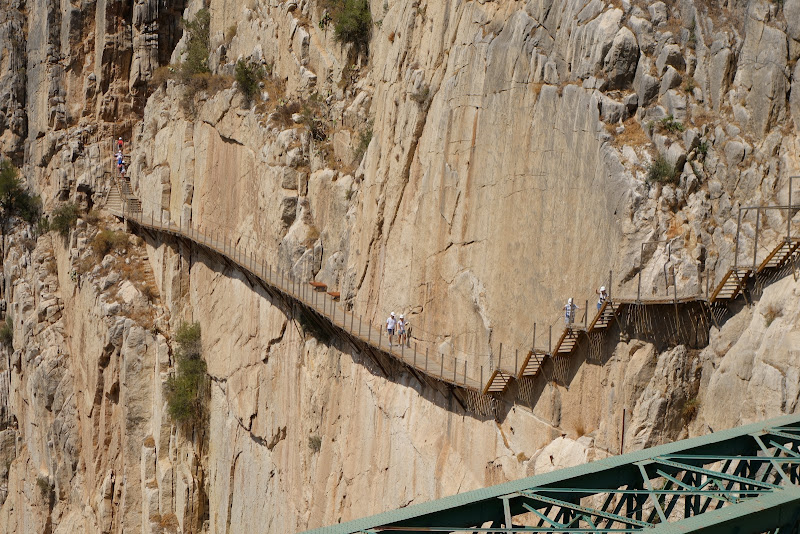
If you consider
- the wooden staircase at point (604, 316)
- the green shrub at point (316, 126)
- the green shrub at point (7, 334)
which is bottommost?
the wooden staircase at point (604, 316)

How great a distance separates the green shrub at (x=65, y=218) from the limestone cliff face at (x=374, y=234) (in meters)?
0.96

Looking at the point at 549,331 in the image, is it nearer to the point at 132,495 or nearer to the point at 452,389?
the point at 452,389

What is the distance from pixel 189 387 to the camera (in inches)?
1506

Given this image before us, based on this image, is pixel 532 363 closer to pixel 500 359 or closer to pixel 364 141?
pixel 500 359

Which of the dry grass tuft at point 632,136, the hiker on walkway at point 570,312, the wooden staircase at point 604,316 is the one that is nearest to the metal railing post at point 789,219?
the dry grass tuft at point 632,136

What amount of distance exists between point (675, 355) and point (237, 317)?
21487 mm

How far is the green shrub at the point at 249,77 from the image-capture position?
1443 inches

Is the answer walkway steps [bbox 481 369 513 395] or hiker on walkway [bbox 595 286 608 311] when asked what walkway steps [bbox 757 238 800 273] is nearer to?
hiker on walkway [bbox 595 286 608 311]

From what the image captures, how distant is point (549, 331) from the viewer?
21.0 metres

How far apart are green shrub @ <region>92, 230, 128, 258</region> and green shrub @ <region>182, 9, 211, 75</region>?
30.0ft

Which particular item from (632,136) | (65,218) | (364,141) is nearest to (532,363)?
(632,136)

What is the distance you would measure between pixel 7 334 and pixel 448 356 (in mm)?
34259

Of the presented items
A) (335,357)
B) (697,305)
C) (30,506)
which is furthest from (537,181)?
(30,506)

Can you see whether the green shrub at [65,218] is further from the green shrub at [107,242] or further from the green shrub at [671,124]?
the green shrub at [671,124]
